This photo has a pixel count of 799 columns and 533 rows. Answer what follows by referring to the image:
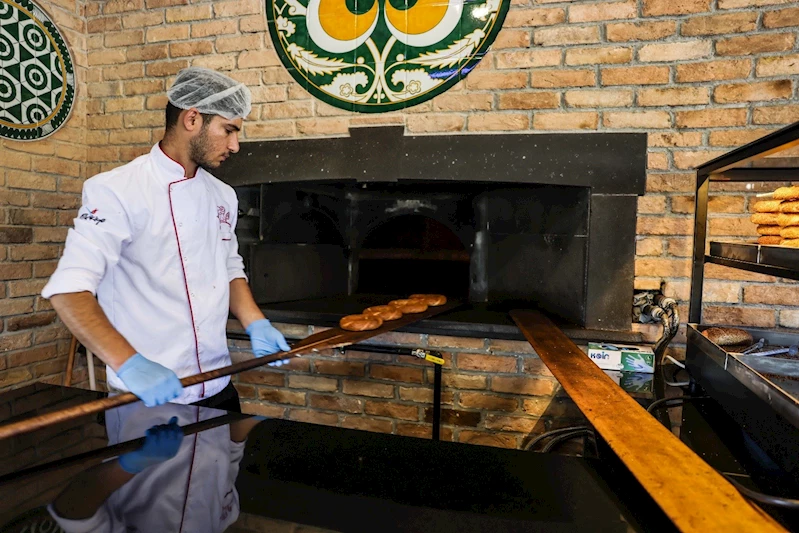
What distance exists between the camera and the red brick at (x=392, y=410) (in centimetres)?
241

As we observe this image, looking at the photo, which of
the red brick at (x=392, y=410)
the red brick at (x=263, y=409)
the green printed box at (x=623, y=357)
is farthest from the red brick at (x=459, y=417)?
the red brick at (x=263, y=409)

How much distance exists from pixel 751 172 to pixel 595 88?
2.20 feet

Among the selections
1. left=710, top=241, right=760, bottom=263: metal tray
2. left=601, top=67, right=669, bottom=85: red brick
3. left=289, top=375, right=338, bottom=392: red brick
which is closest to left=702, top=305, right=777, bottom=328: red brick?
left=710, top=241, right=760, bottom=263: metal tray

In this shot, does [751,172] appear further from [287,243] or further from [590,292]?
[287,243]

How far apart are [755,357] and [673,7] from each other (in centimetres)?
145

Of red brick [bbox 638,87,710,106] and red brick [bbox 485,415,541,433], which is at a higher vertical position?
red brick [bbox 638,87,710,106]

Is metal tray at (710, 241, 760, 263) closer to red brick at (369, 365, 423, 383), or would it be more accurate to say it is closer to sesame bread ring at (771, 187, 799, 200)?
sesame bread ring at (771, 187, 799, 200)

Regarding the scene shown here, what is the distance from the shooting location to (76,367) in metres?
2.78

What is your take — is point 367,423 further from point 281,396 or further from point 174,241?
point 174,241

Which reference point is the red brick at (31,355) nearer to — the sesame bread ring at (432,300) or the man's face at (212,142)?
the man's face at (212,142)

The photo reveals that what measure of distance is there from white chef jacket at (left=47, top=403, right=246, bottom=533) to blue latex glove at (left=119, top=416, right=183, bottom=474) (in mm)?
15

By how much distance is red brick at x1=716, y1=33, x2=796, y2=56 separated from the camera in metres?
1.91

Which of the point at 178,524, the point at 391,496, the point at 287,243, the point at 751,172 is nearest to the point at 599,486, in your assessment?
the point at 391,496

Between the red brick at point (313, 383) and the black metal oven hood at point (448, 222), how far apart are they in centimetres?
35
